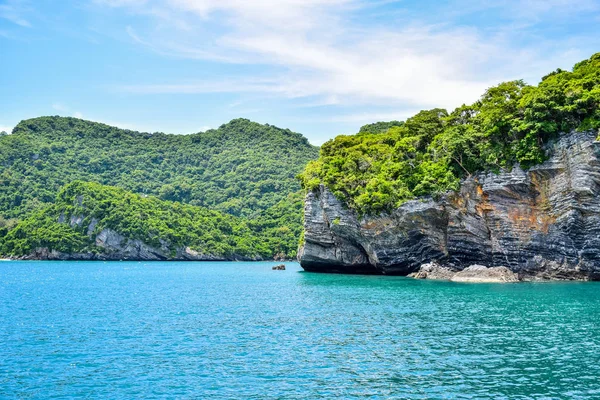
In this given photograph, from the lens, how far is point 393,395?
623 inches

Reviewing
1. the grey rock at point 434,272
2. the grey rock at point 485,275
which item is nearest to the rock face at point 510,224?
the grey rock at point 434,272

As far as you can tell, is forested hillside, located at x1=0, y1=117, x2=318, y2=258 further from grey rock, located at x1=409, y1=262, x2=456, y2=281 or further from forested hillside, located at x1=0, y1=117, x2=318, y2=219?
grey rock, located at x1=409, y1=262, x2=456, y2=281

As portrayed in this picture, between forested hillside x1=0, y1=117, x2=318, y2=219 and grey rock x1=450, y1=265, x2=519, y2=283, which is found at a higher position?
forested hillside x1=0, y1=117, x2=318, y2=219

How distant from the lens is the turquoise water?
1669cm

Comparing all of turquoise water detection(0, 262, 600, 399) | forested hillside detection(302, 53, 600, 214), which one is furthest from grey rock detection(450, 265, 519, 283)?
turquoise water detection(0, 262, 600, 399)

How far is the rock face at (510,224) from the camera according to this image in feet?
153

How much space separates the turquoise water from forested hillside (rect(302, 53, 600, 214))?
15721mm

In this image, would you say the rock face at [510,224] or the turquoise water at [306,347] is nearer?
the turquoise water at [306,347]

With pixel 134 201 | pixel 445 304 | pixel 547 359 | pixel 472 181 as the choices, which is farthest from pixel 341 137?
pixel 134 201

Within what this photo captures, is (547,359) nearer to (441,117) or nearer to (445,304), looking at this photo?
(445,304)

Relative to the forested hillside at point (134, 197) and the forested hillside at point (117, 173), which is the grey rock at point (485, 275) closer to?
the forested hillside at point (134, 197)

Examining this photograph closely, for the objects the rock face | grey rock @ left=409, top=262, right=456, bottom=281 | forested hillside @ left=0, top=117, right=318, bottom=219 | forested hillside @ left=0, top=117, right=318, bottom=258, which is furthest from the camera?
forested hillside @ left=0, top=117, right=318, bottom=219

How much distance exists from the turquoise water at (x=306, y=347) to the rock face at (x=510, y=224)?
31.8ft

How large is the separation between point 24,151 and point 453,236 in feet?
493
